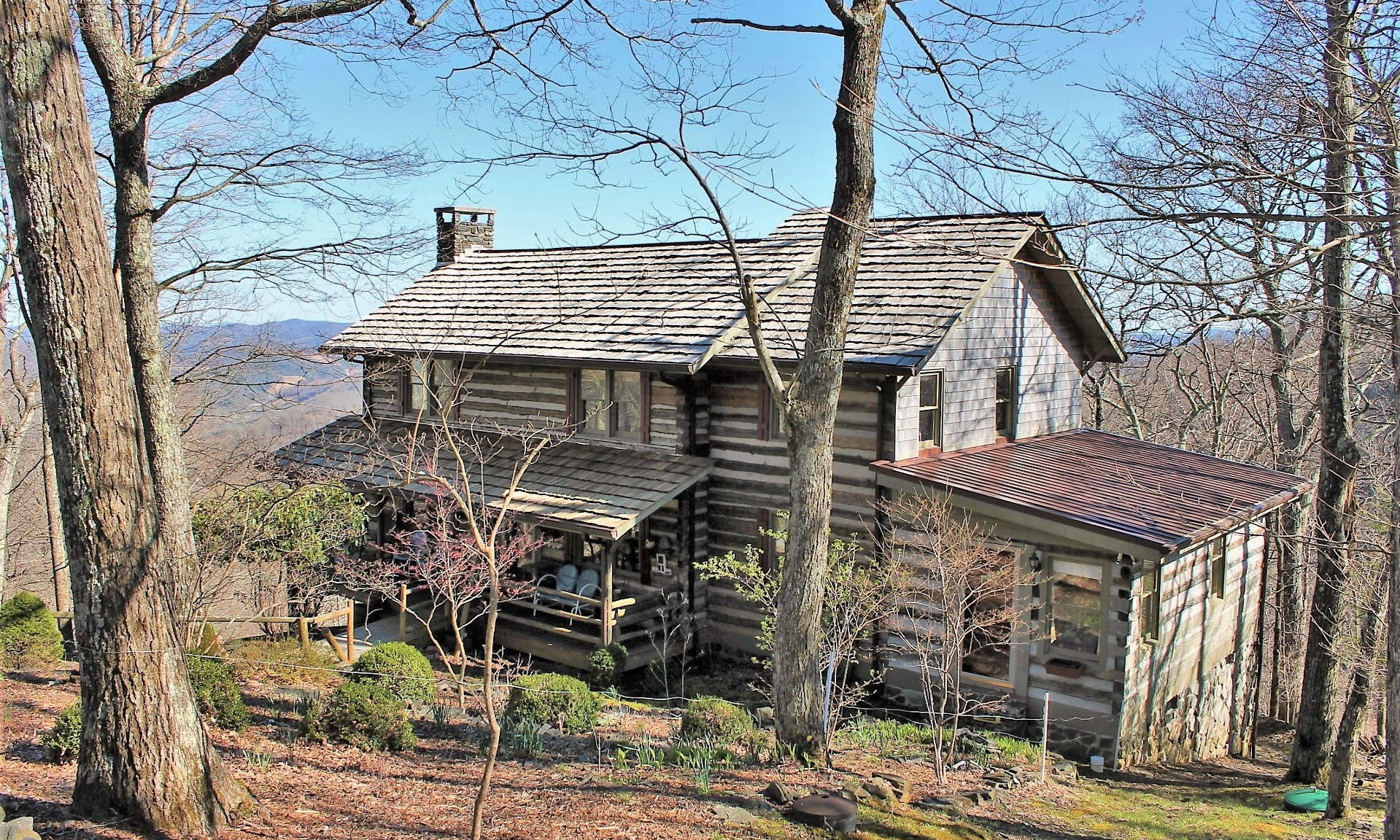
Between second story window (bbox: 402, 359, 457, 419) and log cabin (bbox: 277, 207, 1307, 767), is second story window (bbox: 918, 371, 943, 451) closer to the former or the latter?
log cabin (bbox: 277, 207, 1307, 767)

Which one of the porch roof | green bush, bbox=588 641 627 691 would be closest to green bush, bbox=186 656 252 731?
the porch roof

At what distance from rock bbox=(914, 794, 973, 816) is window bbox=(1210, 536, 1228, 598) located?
8.82 meters

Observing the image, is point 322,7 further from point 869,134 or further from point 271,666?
point 271,666

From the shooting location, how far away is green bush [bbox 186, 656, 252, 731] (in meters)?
9.33

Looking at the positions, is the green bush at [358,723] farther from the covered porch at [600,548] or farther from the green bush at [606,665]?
the green bush at [606,665]

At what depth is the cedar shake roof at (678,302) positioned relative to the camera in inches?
595

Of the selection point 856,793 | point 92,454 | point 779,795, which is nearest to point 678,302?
point 856,793

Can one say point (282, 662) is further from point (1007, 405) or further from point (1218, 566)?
point (1218, 566)

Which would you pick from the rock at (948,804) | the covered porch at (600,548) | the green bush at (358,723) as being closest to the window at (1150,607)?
the rock at (948,804)

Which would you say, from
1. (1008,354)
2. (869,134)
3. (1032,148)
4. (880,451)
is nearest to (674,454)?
(880,451)

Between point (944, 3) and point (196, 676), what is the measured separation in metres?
10.3

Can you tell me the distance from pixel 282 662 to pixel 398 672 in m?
2.92

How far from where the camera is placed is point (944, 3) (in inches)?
395

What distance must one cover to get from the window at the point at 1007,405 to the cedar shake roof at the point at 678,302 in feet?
7.11
